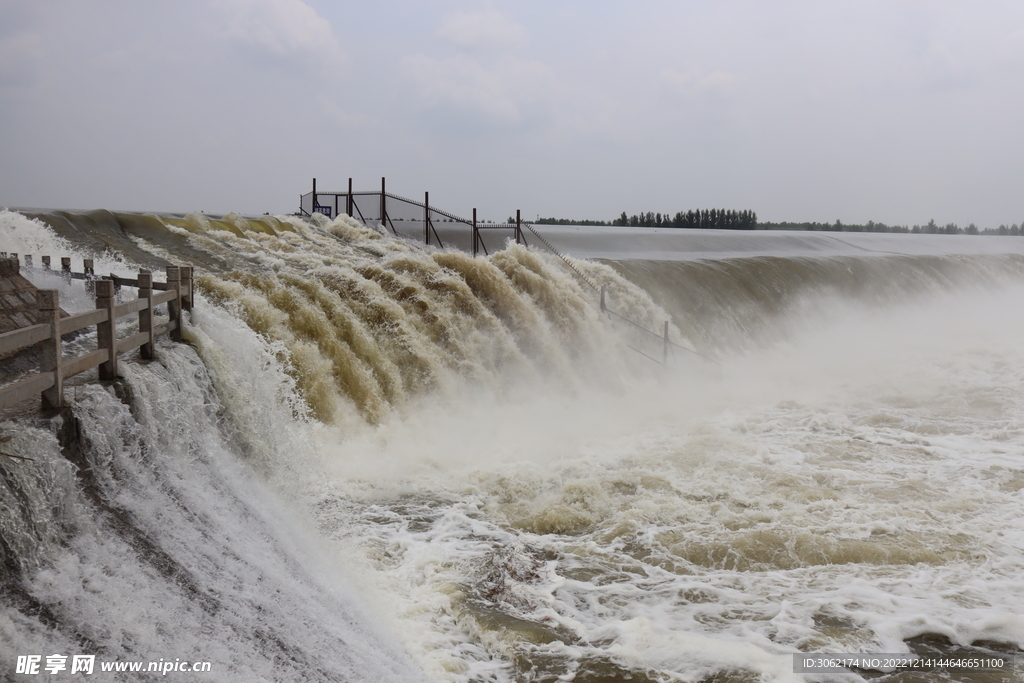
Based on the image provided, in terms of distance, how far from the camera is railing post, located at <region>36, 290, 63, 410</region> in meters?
4.93

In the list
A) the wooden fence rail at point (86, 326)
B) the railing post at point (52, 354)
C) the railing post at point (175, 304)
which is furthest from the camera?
the railing post at point (175, 304)

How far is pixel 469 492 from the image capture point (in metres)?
9.09

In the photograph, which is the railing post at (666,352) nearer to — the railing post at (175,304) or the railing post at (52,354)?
the railing post at (175,304)

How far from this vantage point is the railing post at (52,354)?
4.93 metres

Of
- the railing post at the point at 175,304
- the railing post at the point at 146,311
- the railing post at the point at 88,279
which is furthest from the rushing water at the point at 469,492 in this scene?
the railing post at the point at 88,279

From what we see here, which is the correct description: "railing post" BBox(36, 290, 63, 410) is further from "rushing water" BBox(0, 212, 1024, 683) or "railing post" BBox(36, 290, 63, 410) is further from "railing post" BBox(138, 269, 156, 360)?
"railing post" BBox(138, 269, 156, 360)

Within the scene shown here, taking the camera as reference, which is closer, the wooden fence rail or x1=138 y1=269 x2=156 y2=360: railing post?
the wooden fence rail

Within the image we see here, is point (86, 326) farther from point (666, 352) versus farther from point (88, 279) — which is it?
point (666, 352)

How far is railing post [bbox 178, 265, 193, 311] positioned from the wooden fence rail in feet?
0.70

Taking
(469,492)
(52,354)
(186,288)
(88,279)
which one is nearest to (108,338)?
(52,354)

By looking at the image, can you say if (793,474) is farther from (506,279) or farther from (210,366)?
(210,366)

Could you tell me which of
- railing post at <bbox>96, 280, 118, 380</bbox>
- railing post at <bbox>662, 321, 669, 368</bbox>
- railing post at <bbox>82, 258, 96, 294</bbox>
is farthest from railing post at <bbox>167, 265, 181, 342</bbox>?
railing post at <bbox>662, 321, 669, 368</bbox>

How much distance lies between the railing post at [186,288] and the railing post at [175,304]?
46 cm

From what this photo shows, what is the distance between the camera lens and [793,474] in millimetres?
10258
